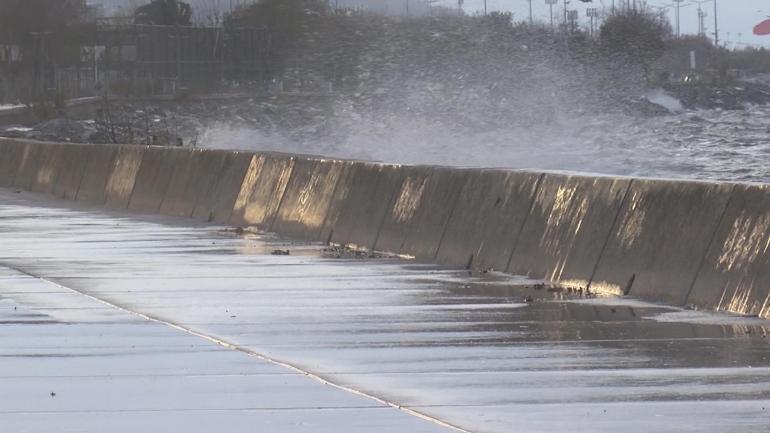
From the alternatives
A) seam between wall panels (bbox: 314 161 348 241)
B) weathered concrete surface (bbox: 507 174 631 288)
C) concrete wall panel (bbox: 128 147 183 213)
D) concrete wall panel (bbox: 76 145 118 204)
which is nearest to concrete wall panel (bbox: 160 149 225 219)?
concrete wall panel (bbox: 128 147 183 213)

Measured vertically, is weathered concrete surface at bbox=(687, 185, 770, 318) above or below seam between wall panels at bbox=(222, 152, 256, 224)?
above

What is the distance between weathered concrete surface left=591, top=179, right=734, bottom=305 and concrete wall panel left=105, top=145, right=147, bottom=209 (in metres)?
14.2

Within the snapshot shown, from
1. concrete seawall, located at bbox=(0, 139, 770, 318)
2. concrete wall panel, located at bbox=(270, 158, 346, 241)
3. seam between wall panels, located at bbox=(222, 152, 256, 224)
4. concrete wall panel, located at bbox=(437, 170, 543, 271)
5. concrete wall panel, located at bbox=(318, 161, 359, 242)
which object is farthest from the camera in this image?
seam between wall panels, located at bbox=(222, 152, 256, 224)

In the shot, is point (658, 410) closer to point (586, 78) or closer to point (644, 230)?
point (644, 230)

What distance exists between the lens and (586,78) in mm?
177875

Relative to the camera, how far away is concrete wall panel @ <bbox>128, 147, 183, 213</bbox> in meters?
25.6

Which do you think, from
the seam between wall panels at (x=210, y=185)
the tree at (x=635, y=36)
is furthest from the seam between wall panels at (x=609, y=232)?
the tree at (x=635, y=36)

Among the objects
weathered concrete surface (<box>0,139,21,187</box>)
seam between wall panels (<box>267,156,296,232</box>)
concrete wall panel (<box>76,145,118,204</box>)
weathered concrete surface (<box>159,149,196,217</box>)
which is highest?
seam between wall panels (<box>267,156,296,232</box>)

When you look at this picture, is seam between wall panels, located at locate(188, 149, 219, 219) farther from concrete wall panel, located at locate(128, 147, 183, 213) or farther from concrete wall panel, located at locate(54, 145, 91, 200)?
concrete wall panel, located at locate(54, 145, 91, 200)

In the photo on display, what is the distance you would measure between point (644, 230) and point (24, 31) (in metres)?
163

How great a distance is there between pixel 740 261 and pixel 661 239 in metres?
1.13

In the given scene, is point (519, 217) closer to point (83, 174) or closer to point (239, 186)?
point (239, 186)

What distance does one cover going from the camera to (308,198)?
20109mm

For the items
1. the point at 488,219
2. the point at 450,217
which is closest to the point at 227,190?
the point at 450,217
